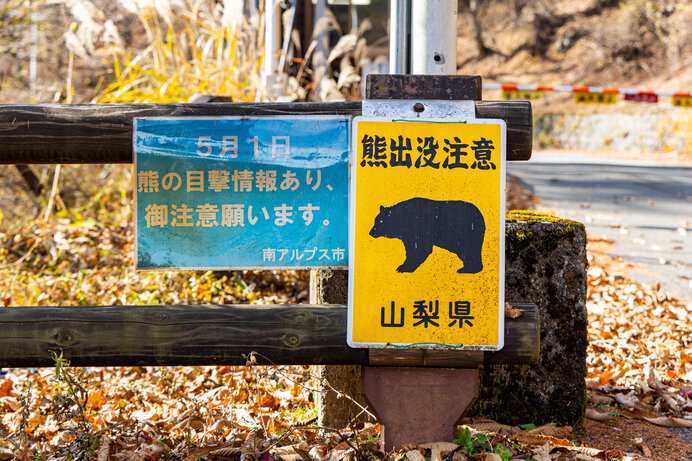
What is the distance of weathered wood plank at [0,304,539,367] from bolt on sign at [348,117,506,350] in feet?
0.37

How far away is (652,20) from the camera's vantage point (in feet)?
87.7

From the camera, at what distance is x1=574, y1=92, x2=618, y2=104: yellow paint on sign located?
16.0 meters

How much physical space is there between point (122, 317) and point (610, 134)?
74.4 ft

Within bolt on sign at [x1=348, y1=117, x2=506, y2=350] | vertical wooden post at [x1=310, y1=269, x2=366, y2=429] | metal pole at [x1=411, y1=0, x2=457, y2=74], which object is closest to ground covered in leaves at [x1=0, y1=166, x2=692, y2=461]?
vertical wooden post at [x1=310, y1=269, x2=366, y2=429]

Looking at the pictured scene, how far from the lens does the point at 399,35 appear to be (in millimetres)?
3895

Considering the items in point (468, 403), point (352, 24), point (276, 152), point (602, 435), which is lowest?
point (602, 435)

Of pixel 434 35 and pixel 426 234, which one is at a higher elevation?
pixel 434 35

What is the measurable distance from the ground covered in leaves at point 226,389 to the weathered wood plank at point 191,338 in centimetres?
11

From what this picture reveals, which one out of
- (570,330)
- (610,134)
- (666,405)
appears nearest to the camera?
(570,330)

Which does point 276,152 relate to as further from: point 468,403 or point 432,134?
point 468,403

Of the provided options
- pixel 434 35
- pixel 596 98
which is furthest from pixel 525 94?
pixel 434 35

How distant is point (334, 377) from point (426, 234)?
1025 millimetres

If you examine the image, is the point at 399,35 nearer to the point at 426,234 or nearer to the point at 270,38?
the point at 426,234

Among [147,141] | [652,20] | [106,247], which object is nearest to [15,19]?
[106,247]
